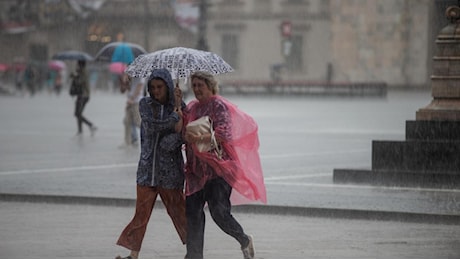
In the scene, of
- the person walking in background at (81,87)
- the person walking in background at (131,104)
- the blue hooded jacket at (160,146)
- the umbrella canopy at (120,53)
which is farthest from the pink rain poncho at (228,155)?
the person walking in background at (81,87)

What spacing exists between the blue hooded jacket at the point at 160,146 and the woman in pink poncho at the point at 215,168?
0.31 ft

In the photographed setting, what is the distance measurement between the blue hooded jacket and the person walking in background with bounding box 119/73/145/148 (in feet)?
39.7

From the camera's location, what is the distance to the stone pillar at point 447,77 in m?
16.3

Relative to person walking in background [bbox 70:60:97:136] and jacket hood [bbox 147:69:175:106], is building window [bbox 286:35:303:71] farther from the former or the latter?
jacket hood [bbox 147:69:175:106]

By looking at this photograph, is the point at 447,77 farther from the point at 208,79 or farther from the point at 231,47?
the point at 231,47

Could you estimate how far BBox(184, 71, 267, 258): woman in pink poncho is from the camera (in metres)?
9.58

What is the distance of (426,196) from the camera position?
14648 millimetres

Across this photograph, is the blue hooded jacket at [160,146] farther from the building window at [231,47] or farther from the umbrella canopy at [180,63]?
the building window at [231,47]

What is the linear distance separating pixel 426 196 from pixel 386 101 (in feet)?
113

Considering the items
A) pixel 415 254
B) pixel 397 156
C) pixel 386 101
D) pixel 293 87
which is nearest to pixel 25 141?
pixel 397 156

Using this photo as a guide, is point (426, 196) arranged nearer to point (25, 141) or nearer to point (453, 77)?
point (453, 77)

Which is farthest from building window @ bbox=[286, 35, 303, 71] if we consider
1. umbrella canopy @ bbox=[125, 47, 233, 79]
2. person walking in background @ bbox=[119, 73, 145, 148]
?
umbrella canopy @ bbox=[125, 47, 233, 79]

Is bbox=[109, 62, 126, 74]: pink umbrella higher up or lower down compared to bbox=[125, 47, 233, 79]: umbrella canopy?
lower down

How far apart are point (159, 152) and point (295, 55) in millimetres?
64468
